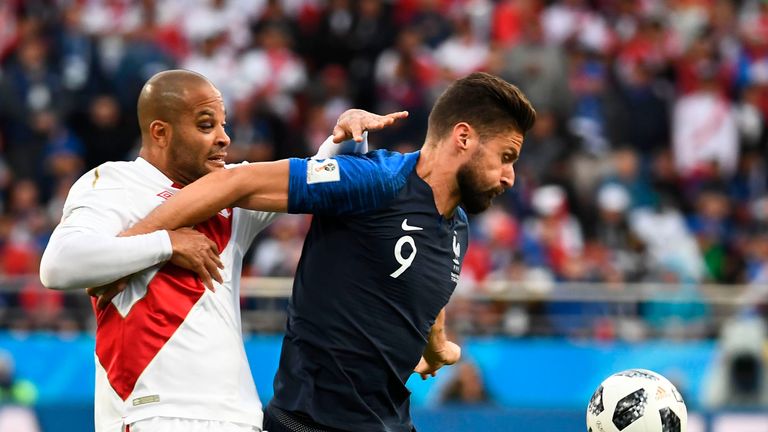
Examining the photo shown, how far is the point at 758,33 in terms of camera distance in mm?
16953

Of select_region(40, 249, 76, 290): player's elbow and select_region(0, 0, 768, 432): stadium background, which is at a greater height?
select_region(0, 0, 768, 432): stadium background

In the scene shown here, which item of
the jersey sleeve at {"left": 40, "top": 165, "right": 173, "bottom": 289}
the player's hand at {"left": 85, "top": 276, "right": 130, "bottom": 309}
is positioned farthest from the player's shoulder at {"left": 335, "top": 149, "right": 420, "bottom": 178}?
the player's hand at {"left": 85, "top": 276, "right": 130, "bottom": 309}

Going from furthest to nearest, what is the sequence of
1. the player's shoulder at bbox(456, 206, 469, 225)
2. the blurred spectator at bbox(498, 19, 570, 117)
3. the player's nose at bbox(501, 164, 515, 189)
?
the blurred spectator at bbox(498, 19, 570, 117), the player's shoulder at bbox(456, 206, 469, 225), the player's nose at bbox(501, 164, 515, 189)

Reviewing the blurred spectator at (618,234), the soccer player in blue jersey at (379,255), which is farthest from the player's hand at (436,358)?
the blurred spectator at (618,234)

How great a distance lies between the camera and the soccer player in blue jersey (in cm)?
502

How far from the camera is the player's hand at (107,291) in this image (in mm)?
4871

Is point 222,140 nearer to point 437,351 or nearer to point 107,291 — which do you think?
point 107,291

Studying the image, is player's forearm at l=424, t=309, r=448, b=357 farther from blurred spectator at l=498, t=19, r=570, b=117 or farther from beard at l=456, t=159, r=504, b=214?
blurred spectator at l=498, t=19, r=570, b=117

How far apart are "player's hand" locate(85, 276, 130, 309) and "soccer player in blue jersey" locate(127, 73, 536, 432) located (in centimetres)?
31

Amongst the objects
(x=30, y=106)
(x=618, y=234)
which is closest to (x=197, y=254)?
(x=618, y=234)

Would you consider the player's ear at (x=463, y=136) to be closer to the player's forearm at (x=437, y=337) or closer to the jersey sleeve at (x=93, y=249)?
the player's forearm at (x=437, y=337)

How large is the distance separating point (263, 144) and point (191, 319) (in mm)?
9975

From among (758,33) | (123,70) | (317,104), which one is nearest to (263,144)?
(317,104)

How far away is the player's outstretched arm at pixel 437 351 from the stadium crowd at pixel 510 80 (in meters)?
7.27
